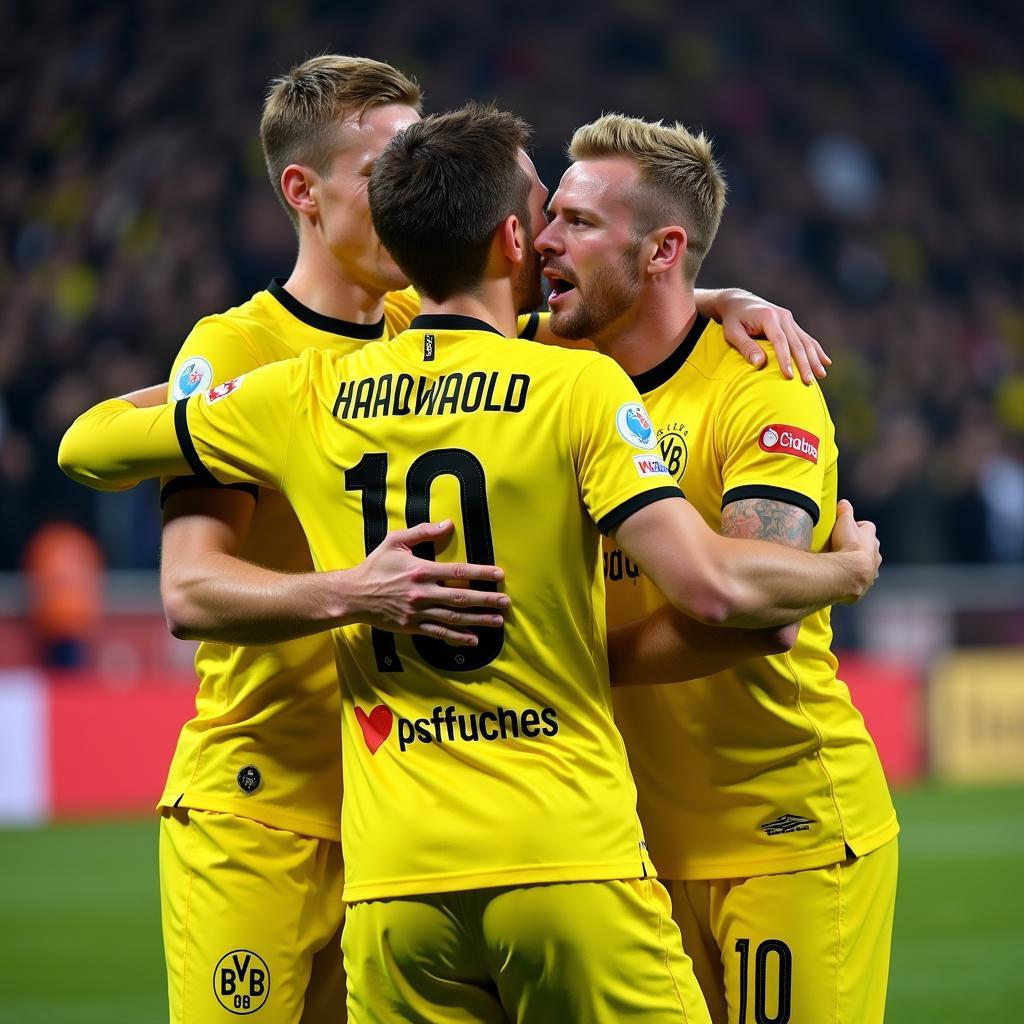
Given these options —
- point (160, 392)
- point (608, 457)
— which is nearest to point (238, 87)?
point (160, 392)

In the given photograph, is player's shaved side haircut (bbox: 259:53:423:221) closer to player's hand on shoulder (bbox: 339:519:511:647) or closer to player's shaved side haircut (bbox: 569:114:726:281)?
player's shaved side haircut (bbox: 569:114:726:281)

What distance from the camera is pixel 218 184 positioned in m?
14.6

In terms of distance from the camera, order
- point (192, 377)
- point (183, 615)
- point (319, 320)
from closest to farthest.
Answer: point (183, 615) → point (192, 377) → point (319, 320)

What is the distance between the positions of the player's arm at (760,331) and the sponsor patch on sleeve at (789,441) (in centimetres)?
16

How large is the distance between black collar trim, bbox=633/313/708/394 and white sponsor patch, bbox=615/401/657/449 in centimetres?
72

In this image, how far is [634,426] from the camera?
2.60 m

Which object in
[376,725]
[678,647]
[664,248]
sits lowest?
[376,725]

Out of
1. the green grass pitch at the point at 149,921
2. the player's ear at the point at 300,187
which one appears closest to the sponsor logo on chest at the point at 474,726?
the player's ear at the point at 300,187

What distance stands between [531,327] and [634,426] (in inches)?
44.5

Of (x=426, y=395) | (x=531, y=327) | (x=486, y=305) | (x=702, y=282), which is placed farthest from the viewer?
(x=702, y=282)

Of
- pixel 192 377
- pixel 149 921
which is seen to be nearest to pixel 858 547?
pixel 192 377

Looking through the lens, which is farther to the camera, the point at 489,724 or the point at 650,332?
the point at 650,332

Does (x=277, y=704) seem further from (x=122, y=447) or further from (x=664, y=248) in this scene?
(x=664, y=248)

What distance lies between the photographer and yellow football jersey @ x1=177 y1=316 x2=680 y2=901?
2.56m
